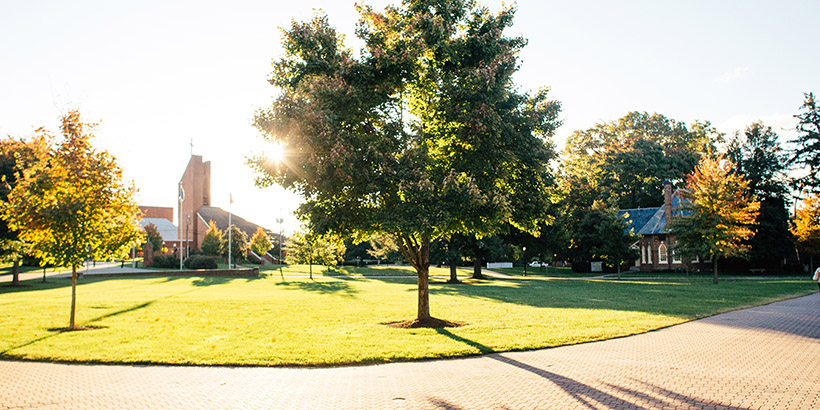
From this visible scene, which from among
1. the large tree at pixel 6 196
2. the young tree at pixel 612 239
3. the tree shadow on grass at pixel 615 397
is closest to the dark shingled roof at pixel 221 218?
the large tree at pixel 6 196

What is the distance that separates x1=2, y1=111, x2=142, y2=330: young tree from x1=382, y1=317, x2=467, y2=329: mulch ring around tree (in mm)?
7570

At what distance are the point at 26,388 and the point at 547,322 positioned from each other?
11.4m

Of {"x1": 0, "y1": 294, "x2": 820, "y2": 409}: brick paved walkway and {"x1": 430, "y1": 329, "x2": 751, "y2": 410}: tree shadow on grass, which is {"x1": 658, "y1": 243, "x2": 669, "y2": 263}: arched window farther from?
{"x1": 430, "y1": 329, "x2": 751, "y2": 410}: tree shadow on grass

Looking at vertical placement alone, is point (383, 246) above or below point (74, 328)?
above

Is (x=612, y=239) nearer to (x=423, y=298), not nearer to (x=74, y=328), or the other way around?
(x=423, y=298)

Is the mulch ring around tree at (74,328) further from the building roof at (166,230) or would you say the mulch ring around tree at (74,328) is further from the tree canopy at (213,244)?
the building roof at (166,230)

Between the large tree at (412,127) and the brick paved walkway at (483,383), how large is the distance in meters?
4.04

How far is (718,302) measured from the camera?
66.2 feet

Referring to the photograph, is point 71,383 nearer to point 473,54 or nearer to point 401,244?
point 401,244

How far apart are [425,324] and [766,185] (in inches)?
2031

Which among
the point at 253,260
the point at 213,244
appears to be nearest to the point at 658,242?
the point at 253,260

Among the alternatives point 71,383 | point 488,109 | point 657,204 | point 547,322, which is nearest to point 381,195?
point 488,109

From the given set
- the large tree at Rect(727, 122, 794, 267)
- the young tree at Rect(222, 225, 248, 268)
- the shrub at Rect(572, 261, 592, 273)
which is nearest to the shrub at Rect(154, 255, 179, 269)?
the young tree at Rect(222, 225, 248, 268)

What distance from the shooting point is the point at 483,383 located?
294 inches
